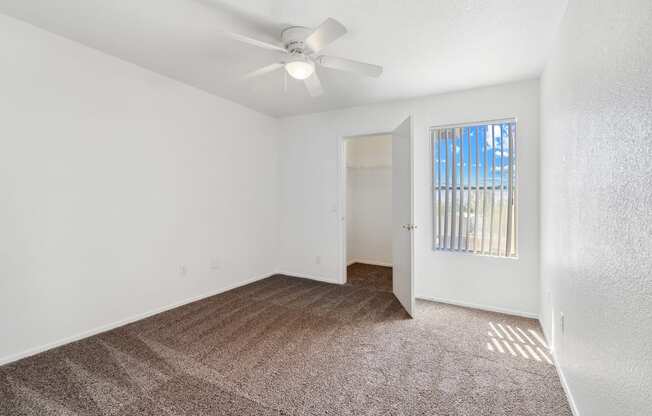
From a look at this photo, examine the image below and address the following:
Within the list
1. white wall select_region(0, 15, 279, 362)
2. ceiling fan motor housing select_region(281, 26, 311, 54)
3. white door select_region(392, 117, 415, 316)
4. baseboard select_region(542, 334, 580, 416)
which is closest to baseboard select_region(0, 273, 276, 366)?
white wall select_region(0, 15, 279, 362)

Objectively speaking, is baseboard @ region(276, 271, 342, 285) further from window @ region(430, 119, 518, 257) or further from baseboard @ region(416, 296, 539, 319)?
window @ region(430, 119, 518, 257)

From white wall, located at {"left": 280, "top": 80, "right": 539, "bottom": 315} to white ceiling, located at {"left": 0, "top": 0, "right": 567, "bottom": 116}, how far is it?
0.34 m

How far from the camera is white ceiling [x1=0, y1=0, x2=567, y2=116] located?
193cm

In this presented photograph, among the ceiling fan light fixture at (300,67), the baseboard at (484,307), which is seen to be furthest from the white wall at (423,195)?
the ceiling fan light fixture at (300,67)

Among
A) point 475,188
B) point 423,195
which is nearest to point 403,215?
point 423,195

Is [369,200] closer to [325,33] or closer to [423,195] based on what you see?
[423,195]

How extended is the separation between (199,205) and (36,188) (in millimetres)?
1469

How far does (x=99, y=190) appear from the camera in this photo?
262 centimetres

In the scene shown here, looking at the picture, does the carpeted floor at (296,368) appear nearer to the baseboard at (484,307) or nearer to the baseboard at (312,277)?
the baseboard at (484,307)

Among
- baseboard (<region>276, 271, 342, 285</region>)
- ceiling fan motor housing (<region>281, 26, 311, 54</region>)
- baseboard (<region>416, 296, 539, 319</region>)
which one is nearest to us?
ceiling fan motor housing (<region>281, 26, 311, 54</region>)

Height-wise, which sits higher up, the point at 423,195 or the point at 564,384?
the point at 423,195

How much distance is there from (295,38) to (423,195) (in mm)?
2333

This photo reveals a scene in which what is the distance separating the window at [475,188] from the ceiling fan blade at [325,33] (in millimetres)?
2086

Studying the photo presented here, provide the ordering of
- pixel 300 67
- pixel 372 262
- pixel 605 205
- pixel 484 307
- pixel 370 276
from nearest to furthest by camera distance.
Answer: pixel 605 205, pixel 300 67, pixel 484 307, pixel 370 276, pixel 372 262
